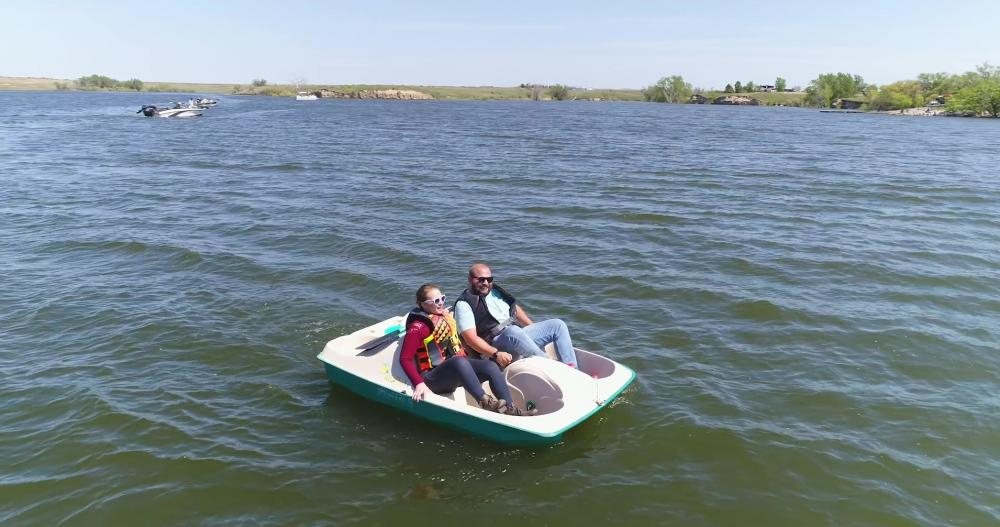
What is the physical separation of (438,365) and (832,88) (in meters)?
137

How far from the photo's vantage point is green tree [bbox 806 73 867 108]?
4813 inches

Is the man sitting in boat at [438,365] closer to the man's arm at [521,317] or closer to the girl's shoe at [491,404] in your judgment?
the girl's shoe at [491,404]

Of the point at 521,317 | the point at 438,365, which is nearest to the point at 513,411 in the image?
the point at 438,365

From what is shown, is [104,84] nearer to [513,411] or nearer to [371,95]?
[371,95]

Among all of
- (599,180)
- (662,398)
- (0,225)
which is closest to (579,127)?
(599,180)

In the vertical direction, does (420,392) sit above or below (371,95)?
below

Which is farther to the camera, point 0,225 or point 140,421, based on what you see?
point 0,225

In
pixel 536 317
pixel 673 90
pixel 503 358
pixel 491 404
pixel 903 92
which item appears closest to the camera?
pixel 491 404

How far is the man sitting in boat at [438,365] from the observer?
8.52 m

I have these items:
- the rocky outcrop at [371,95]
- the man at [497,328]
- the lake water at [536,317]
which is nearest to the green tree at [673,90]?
the rocky outcrop at [371,95]

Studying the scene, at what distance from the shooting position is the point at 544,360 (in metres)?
9.09

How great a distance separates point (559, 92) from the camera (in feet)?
587

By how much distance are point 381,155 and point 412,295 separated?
2431 cm

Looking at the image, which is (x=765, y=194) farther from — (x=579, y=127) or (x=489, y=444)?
(x=579, y=127)
